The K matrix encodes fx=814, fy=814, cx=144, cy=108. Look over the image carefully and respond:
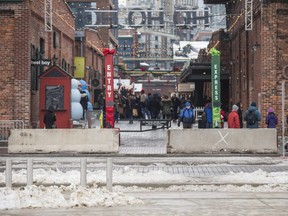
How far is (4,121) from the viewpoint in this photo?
101 ft

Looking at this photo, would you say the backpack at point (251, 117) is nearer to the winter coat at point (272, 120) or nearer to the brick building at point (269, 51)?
the winter coat at point (272, 120)

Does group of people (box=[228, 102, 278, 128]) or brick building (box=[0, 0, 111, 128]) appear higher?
brick building (box=[0, 0, 111, 128])

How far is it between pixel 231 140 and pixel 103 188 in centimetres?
1188

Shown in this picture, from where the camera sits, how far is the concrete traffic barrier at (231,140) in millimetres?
26328

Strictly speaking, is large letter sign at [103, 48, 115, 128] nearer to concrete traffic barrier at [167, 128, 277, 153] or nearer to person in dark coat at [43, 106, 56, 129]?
person in dark coat at [43, 106, 56, 129]

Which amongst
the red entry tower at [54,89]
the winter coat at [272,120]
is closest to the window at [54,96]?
the red entry tower at [54,89]

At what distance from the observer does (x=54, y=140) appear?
26.7 metres

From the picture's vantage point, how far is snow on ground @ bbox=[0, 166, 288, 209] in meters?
13.8

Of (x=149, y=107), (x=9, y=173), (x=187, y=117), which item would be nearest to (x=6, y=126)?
(x=187, y=117)

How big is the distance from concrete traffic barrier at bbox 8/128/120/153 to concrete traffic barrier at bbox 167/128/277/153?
263 centimetres

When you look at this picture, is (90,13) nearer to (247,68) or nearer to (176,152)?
(247,68)

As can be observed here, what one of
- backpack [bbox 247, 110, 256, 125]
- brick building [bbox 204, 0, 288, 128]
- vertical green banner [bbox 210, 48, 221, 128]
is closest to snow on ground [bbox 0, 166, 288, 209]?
backpack [bbox 247, 110, 256, 125]

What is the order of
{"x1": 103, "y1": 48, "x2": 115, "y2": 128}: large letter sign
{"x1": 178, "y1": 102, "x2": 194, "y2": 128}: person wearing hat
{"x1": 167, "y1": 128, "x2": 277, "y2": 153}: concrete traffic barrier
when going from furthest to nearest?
{"x1": 178, "y1": 102, "x2": 194, "y2": 128}: person wearing hat → {"x1": 103, "y1": 48, "x2": 115, "y2": 128}: large letter sign → {"x1": 167, "y1": 128, "x2": 277, "y2": 153}: concrete traffic barrier

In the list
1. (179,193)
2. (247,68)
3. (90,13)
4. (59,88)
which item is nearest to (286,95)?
(247,68)
